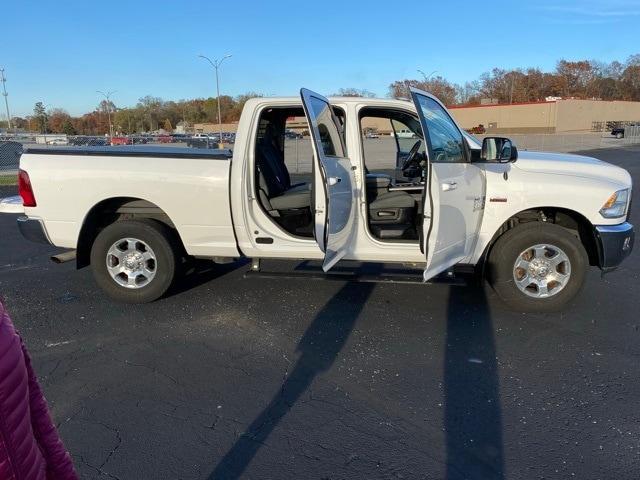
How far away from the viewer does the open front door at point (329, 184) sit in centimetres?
433

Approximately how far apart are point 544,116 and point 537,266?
80080 millimetres

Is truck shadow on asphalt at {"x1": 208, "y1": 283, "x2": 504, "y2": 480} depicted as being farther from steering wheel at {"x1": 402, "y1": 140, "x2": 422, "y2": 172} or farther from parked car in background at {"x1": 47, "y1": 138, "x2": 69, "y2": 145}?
parked car in background at {"x1": 47, "y1": 138, "x2": 69, "y2": 145}

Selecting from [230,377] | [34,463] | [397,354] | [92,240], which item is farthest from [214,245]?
[34,463]

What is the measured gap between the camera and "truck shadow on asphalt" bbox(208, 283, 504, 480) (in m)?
2.76

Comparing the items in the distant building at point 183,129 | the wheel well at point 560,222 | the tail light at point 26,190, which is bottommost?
the wheel well at point 560,222

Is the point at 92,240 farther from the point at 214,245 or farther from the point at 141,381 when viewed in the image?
the point at 141,381

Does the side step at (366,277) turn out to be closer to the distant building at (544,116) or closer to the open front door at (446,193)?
the open front door at (446,193)

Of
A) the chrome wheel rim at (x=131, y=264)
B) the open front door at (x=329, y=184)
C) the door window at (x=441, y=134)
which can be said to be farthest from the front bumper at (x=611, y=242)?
the chrome wheel rim at (x=131, y=264)

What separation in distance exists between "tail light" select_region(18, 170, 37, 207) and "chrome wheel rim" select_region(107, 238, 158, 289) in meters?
0.88

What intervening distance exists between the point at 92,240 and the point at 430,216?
341cm

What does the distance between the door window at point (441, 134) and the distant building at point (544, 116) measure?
69.4m

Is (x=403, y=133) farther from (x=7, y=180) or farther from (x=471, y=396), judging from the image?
(x=7, y=180)

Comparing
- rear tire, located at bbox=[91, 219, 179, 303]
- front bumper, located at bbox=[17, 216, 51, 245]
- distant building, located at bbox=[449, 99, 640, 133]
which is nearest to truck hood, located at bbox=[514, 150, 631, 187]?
rear tire, located at bbox=[91, 219, 179, 303]

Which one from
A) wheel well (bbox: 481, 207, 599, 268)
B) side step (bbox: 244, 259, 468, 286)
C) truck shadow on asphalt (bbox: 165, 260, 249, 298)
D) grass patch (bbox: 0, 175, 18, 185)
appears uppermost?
wheel well (bbox: 481, 207, 599, 268)
